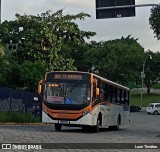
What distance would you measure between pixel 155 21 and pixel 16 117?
13755 mm

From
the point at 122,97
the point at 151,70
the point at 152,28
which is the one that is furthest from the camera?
the point at 151,70

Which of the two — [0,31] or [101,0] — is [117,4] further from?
[0,31]

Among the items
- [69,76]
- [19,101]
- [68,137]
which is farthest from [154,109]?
[68,137]

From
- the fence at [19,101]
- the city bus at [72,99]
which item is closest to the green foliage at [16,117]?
the fence at [19,101]

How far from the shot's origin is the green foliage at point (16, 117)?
3002 cm

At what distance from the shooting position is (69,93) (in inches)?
894

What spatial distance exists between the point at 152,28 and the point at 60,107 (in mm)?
18789

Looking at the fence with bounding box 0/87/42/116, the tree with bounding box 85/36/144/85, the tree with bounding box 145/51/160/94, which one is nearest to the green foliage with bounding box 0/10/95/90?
the fence with bounding box 0/87/42/116

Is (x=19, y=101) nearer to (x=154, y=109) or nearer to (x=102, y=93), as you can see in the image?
(x=102, y=93)

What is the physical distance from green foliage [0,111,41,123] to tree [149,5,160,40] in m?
11.9

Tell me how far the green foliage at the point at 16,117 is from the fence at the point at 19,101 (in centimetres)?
71

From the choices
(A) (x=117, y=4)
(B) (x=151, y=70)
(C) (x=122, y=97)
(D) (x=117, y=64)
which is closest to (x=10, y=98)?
(C) (x=122, y=97)

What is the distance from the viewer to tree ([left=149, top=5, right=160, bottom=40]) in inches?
1380

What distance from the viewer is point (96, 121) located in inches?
922
